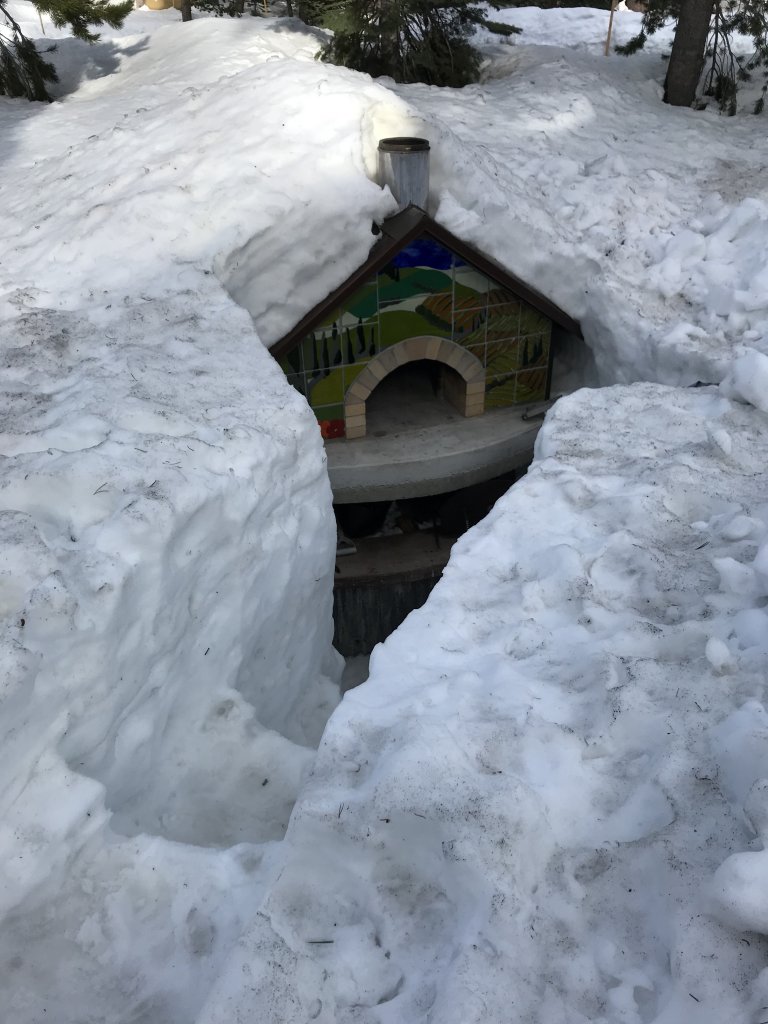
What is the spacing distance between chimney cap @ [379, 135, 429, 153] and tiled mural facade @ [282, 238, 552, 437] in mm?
699

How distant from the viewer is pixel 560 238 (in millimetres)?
7309

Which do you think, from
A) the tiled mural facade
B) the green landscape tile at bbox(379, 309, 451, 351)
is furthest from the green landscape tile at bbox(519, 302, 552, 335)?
the green landscape tile at bbox(379, 309, 451, 351)

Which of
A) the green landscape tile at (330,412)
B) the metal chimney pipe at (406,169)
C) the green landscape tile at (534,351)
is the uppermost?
the metal chimney pipe at (406,169)

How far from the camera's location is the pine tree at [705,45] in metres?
9.88

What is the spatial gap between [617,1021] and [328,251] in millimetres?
5489

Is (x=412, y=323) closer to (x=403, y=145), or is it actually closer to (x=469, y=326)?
(x=469, y=326)

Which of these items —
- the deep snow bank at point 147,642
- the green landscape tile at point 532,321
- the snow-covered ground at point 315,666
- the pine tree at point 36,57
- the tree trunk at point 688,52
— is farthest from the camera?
the pine tree at point 36,57

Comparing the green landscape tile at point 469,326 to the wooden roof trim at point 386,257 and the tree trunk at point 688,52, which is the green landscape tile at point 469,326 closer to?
the wooden roof trim at point 386,257

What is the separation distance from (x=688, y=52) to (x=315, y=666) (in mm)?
9266

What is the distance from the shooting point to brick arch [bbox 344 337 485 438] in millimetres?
6680

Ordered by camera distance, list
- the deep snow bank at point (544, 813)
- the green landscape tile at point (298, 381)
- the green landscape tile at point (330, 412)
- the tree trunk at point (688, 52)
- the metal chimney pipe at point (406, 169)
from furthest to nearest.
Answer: the tree trunk at point (688, 52) → the green landscape tile at point (330, 412) → the green landscape tile at point (298, 381) → the metal chimney pipe at point (406, 169) → the deep snow bank at point (544, 813)

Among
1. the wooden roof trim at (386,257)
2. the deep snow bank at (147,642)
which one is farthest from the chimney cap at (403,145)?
the deep snow bank at (147,642)

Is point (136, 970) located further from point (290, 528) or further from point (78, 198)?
Result: point (78, 198)

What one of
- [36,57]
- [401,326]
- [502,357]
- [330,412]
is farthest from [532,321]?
[36,57]
